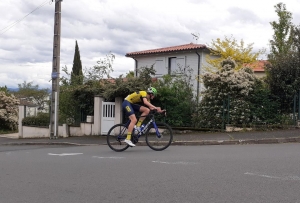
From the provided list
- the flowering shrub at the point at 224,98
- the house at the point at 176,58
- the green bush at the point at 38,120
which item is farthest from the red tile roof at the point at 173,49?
the green bush at the point at 38,120

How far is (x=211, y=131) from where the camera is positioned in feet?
50.5

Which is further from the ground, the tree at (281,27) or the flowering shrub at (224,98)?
the tree at (281,27)

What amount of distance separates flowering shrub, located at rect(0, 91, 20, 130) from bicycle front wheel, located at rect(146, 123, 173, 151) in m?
20.5

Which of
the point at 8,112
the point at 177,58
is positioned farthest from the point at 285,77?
the point at 8,112

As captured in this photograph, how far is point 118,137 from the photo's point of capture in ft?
34.1

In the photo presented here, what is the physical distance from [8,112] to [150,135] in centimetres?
2144

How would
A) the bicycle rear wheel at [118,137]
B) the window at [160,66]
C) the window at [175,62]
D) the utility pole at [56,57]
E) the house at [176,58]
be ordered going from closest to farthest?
the bicycle rear wheel at [118,137] → the utility pole at [56,57] → the house at [176,58] → the window at [175,62] → the window at [160,66]

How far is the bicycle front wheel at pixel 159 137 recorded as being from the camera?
33.5ft

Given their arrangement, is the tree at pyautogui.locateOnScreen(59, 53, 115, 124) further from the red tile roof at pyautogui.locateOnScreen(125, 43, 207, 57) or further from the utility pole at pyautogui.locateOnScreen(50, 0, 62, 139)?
the red tile roof at pyautogui.locateOnScreen(125, 43, 207, 57)

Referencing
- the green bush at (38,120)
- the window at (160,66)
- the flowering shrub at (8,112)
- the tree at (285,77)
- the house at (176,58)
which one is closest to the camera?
the tree at (285,77)

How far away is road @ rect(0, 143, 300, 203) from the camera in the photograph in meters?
5.43

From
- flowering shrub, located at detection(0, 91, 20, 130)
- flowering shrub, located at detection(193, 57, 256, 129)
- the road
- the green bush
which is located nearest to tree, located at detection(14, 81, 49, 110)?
flowering shrub, located at detection(0, 91, 20, 130)

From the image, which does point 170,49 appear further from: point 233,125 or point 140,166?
point 140,166

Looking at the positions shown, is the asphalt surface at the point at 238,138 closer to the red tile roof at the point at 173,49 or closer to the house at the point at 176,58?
the house at the point at 176,58
